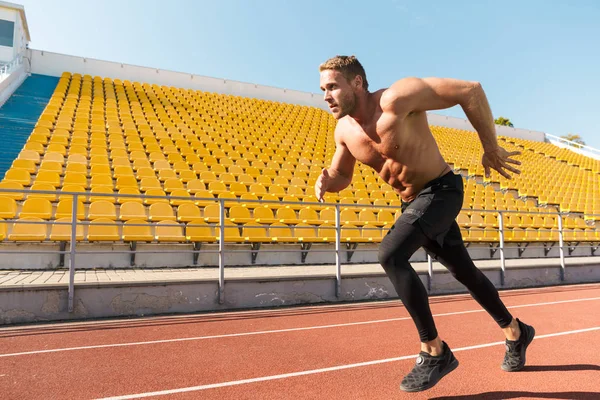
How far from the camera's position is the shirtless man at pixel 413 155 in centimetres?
222

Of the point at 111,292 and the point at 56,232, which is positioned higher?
the point at 56,232

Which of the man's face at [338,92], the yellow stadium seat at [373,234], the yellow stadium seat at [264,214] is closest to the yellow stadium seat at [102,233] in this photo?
the yellow stadium seat at [264,214]

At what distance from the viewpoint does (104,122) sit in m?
12.9

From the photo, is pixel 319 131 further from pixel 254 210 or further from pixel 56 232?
pixel 56 232

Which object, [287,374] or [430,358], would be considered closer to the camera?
[430,358]

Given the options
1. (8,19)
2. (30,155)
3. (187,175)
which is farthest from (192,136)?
(8,19)

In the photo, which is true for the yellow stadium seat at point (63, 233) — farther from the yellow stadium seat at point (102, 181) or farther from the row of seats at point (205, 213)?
the yellow stadium seat at point (102, 181)

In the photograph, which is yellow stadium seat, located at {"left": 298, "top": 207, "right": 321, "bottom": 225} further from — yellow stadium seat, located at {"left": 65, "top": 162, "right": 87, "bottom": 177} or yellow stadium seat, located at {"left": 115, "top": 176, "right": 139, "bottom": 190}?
yellow stadium seat, located at {"left": 65, "top": 162, "right": 87, "bottom": 177}

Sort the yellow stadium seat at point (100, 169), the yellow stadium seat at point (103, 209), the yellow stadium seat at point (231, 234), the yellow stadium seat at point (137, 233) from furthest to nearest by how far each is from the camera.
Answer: the yellow stadium seat at point (100, 169)
the yellow stadium seat at point (231, 234)
the yellow stadium seat at point (103, 209)
the yellow stadium seat at point (137, 233)

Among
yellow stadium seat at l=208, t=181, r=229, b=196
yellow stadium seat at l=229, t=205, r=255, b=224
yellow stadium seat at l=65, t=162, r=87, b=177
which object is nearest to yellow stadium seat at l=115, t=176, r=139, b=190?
yellow stadium seat at l=65, t=162, r=87, b=177

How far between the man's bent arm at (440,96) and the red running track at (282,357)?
5.05 ft

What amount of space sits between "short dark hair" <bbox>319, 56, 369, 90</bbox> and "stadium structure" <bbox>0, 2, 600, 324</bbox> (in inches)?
138

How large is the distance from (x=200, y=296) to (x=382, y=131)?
3854 mm

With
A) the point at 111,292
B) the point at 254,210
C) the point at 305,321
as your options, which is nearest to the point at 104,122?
the point at 254,210
